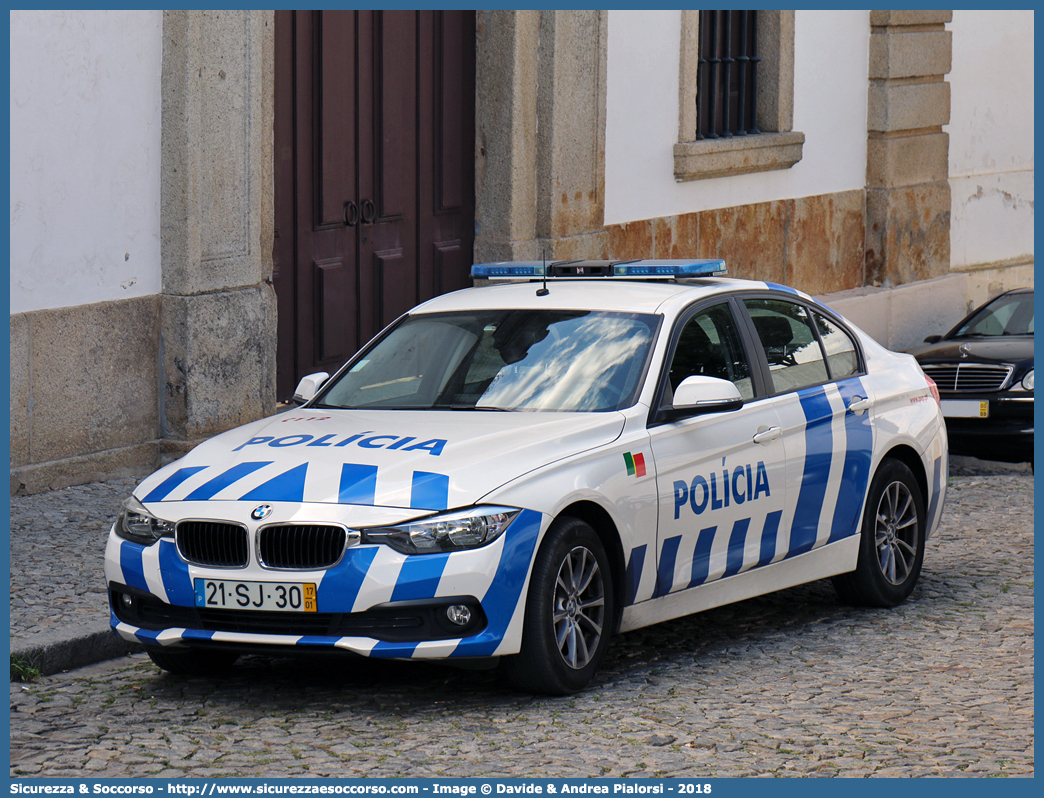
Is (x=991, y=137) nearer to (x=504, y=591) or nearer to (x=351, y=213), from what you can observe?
(x=351, y=213)

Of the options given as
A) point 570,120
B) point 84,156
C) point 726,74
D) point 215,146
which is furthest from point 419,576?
point 726,74

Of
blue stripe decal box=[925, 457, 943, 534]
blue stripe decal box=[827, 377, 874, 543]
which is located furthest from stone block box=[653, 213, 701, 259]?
blue stripe decal box=[827, 377, 874, 543]

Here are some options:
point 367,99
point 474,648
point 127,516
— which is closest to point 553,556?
point 474,648

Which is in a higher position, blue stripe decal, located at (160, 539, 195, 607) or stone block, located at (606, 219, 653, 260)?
stone block, located at (606, 219, 653, 260)

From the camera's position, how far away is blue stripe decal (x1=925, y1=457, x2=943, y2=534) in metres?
7.77

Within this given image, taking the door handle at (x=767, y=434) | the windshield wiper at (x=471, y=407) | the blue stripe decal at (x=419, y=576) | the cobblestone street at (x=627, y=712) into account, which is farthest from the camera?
the door handle at (x=767, y=434)

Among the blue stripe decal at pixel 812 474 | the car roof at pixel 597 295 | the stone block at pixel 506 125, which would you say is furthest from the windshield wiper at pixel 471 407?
the stone block at pixel 506 125

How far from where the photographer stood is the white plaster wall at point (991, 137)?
1933 cm

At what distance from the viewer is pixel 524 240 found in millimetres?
13484

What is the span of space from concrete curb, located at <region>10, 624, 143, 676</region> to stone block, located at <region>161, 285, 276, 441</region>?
3712 millimetres

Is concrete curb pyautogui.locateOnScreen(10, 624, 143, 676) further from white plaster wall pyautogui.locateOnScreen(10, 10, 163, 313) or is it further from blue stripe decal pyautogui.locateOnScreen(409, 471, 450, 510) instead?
white plaster wall pyautogui.locateOnScreen(10, 10, 163, 313)

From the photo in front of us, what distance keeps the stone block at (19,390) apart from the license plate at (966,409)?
6399 mm

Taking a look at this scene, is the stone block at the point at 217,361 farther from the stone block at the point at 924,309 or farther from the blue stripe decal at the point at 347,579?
the stone block at the point at 924,309
